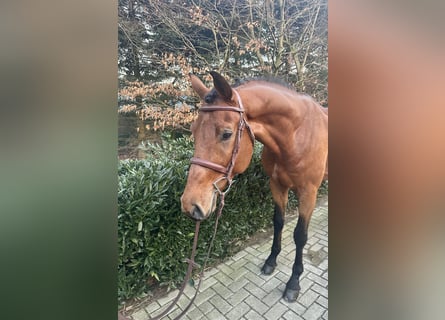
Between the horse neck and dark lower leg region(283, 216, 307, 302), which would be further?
dark lower leg region(283, 216, 307, 302)

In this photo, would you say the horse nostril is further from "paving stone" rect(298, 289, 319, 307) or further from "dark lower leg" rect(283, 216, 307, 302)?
"paving stone" rect(298, 289, 319, 307)

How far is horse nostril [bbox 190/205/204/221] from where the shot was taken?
3.38 feet

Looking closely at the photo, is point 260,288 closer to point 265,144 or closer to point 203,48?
point 265,144

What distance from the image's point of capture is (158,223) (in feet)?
4.80

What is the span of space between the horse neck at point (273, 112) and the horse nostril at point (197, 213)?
1.72 ft

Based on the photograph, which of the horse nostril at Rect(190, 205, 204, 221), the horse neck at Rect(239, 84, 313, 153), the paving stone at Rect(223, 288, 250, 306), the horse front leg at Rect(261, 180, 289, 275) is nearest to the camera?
the horse nostril at Rect(190, 205, 204, 221)

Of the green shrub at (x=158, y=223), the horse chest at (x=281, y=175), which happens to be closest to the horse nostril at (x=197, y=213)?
the green shrub at (x=158, y=223)

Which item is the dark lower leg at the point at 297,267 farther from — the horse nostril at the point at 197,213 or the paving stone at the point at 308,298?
the horse nostril at the point at 197,213

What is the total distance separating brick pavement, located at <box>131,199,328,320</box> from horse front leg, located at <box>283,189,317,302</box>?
0.06m

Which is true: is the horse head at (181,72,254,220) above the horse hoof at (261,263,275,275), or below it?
above

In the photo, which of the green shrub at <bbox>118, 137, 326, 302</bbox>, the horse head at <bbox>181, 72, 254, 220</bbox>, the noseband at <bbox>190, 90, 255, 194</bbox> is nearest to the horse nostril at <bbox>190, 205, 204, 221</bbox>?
the horse head at <bbox>181, 72, 254, 220</bbox>
